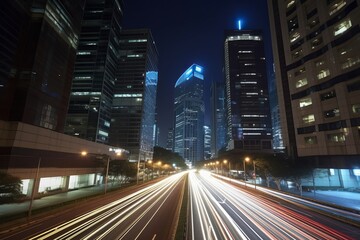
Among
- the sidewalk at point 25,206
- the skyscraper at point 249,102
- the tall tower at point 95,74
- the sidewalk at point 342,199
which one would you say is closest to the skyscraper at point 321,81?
the sidewalk at point 342,199

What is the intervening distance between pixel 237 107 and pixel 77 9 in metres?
154

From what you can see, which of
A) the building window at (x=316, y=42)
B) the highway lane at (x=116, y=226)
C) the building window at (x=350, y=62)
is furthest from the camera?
the building window at (x=316, y=42)

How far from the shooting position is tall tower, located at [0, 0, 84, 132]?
48.0 m

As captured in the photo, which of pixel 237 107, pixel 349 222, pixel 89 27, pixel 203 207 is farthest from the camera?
pixel 237 107

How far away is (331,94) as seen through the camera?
52375mm

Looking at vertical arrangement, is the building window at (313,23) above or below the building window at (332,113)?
above

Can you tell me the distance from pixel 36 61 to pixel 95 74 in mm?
74004

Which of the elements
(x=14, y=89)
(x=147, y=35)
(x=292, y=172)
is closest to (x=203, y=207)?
(x=292, y=172)

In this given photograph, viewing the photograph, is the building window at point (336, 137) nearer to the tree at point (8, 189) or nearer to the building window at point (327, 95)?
the building window at point (327, 95)

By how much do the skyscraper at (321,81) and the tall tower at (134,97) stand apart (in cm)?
12180

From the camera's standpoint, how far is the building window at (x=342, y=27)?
1948 inches

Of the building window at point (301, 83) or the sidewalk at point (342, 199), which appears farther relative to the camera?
the building window at point (301, 83)

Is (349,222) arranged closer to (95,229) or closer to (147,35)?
(95,229)

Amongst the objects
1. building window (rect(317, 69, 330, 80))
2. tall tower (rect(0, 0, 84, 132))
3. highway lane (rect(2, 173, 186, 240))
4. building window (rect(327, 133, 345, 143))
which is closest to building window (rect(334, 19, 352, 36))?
building window (rect(317, 69, 330, 80))
